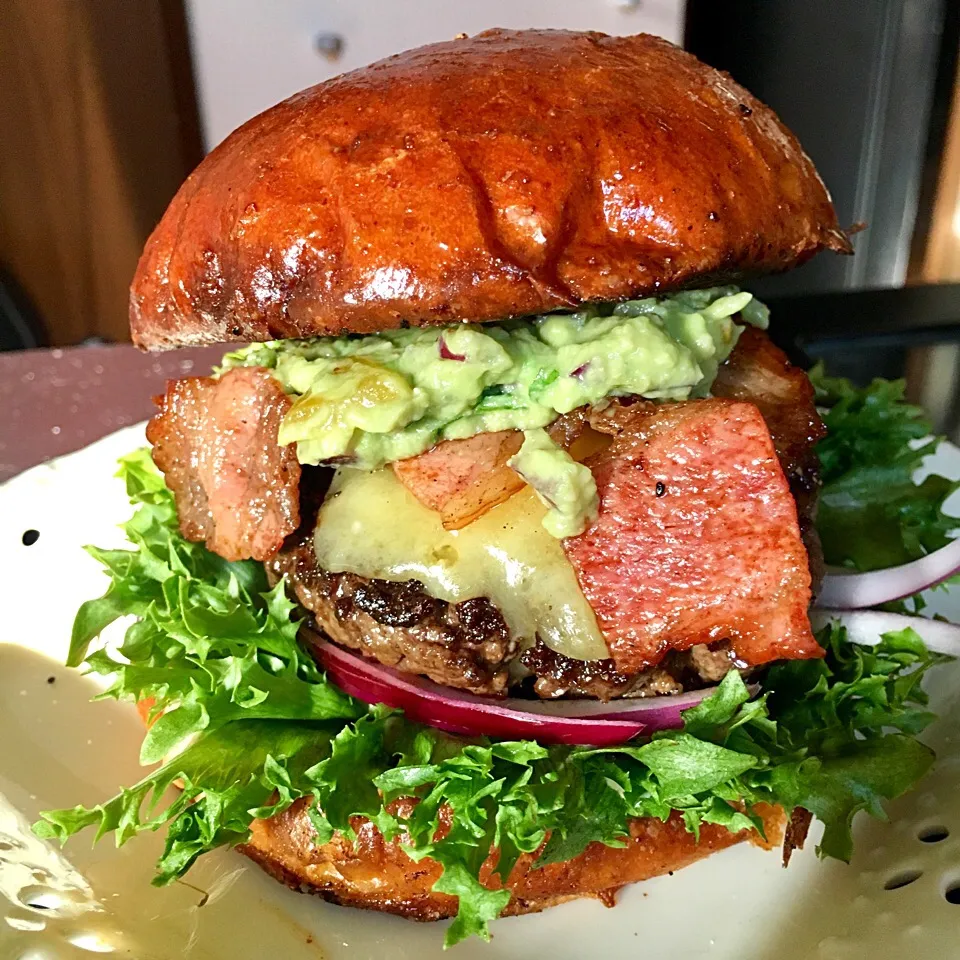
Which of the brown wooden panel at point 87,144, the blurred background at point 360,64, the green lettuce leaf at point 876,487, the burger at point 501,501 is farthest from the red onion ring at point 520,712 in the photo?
the brown wooden panel at point 87,144

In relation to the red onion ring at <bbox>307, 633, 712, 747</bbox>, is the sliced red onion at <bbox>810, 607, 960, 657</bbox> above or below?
below

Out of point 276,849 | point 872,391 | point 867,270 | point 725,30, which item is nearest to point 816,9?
point 725,30

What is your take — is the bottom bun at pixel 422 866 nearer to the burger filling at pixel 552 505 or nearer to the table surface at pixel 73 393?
the burger filling at pixel 552 505

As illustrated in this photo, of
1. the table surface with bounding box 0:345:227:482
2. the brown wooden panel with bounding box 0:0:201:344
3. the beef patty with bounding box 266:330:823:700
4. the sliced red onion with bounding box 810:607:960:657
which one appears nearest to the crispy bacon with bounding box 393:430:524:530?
the beef patty with bounding box 266:330:823:700

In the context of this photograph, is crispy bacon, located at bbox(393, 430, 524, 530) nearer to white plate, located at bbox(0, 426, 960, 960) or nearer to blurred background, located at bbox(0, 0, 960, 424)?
white plate, located at bbox(0, 426, 960, 960)

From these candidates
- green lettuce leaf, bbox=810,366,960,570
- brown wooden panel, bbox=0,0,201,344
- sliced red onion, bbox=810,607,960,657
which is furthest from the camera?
brown wooden panel, bbox=0,0,201,344

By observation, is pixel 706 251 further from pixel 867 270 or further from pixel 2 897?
pixel 867 270

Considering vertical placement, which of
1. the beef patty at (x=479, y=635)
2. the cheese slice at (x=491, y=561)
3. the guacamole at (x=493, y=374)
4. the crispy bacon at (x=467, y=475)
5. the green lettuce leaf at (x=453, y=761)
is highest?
the guacamole at (x=493, y=374)
